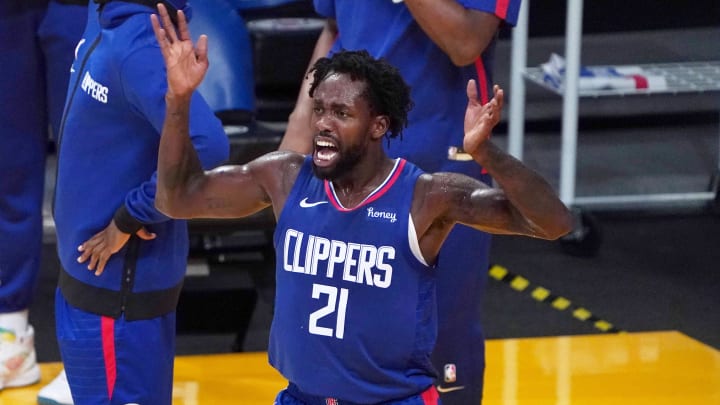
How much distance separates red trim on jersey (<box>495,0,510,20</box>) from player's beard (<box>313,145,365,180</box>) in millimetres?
655

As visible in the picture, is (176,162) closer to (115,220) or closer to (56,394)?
(115,220)

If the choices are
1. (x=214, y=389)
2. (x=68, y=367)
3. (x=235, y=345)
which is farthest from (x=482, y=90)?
(x=235, y=345)

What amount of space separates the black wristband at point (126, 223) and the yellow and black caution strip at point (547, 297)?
2953 millimetres

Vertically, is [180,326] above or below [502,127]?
below

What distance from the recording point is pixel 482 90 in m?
3.43

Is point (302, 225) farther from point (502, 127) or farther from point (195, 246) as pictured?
point (502, 127)

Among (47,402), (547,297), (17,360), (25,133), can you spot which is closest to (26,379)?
(17,360)

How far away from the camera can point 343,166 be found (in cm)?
274

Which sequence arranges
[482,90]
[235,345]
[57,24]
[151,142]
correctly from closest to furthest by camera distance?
[151,142] < [482,90] < [57,24] < [235,345]

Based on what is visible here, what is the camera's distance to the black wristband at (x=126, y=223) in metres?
3.10

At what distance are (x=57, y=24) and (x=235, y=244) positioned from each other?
2205 millimetres

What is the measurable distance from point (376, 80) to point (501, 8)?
58cm

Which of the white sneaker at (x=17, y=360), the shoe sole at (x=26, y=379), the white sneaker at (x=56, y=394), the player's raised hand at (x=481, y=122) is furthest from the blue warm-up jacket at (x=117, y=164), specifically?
the shoe sole at (x=26, y=379)

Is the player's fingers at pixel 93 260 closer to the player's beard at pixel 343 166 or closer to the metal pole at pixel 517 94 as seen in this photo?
the player's beard at pixel 343 166
